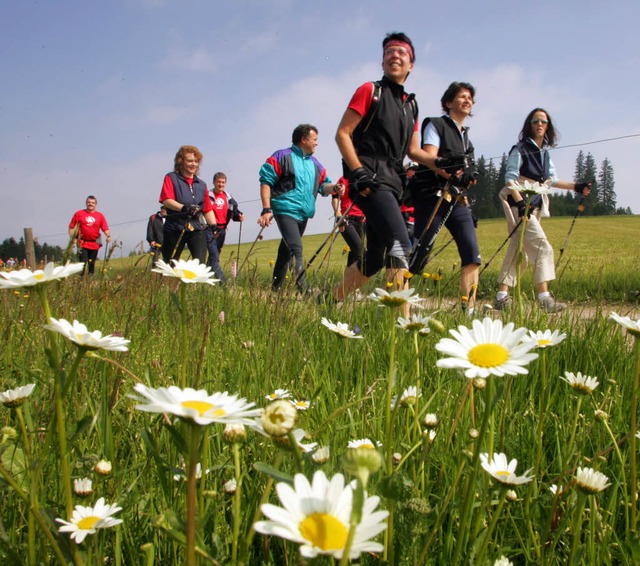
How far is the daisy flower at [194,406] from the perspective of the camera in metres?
0.55

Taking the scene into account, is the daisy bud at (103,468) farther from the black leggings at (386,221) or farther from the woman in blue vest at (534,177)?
the woman in blue vest at (534,177)

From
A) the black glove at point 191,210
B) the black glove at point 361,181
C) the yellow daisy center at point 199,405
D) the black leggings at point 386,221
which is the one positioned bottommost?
the yellow daisy center at point 199,405

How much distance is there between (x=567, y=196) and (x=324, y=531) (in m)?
96.7

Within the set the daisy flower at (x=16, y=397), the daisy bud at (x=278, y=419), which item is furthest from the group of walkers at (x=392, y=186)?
the daisy bud at (x=278, y=419)

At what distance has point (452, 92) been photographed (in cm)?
487

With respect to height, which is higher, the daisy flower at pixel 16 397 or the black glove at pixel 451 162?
the black glove at pixel 451 162

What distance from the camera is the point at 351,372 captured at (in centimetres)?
215

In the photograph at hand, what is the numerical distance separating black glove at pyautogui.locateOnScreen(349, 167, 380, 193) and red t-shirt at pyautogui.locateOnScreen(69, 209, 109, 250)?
320 inches

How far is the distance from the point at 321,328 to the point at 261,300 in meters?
0.85

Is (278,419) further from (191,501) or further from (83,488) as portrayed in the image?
(83,488)

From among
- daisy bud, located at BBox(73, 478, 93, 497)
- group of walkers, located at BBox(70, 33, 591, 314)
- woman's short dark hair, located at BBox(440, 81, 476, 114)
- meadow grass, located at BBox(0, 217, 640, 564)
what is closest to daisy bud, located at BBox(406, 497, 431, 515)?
meadow grass, located at BBox(0, 217, 640, 564)

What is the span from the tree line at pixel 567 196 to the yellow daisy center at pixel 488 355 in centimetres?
5912

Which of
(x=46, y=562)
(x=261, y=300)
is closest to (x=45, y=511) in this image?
(x=46, y=562)

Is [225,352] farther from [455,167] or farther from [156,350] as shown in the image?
[455,167]
